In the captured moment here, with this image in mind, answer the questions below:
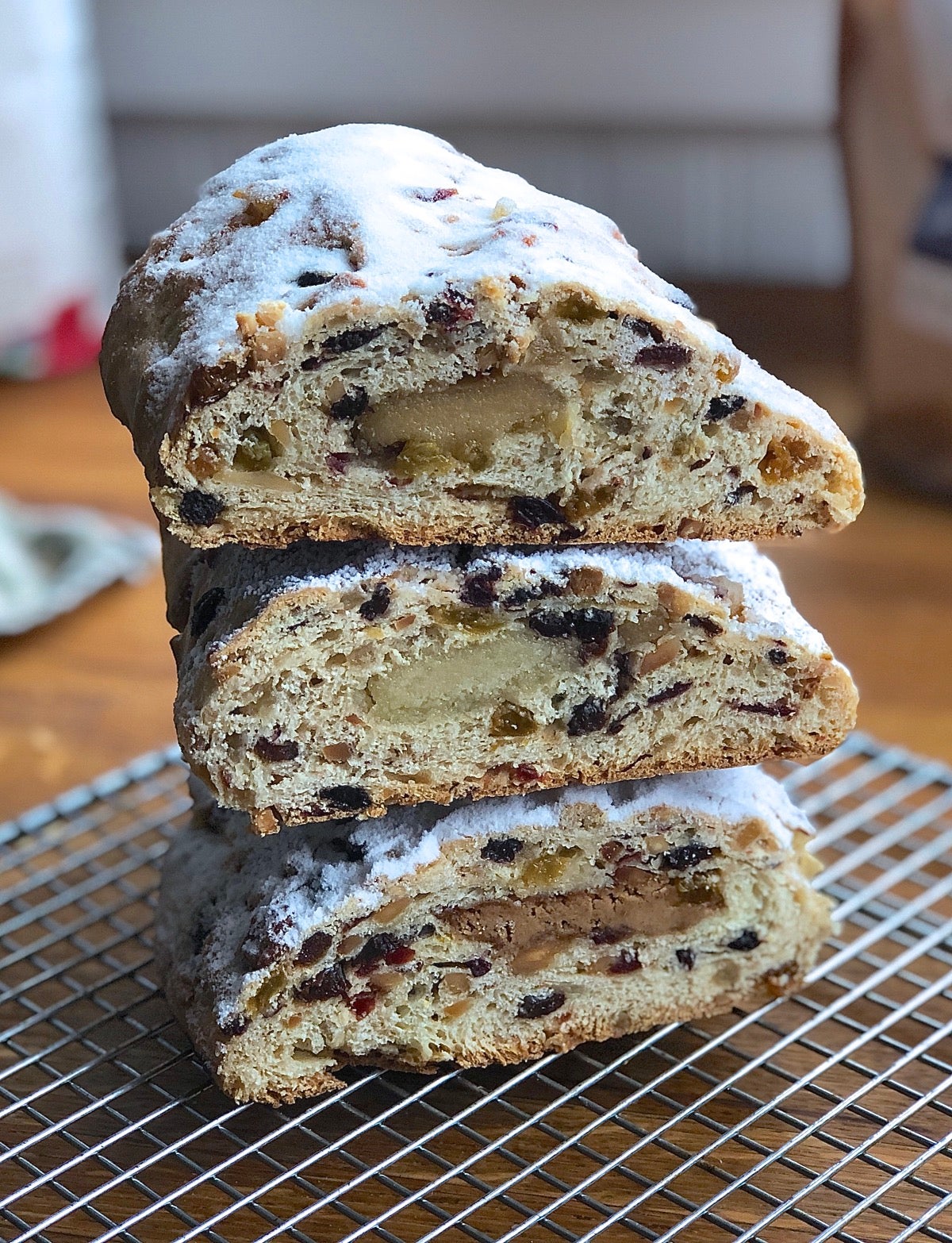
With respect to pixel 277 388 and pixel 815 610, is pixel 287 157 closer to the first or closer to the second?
pixel 277 388

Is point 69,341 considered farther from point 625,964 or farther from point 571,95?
point 625,964

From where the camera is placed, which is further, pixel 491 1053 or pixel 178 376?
pixel 491 1053

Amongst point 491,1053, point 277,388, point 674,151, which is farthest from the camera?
point 674,151

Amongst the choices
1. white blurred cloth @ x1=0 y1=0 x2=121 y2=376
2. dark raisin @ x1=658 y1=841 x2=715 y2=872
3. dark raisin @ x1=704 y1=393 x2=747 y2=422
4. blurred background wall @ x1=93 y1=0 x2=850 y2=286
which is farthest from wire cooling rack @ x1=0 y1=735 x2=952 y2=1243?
blurred background wall @ x1=93 y1=0 x2=850 y2=286

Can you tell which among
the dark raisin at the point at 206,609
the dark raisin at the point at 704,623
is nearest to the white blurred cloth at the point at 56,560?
the dark raisin at the point at 206,609

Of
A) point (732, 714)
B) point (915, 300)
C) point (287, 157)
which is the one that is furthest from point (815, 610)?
point (287, 157)

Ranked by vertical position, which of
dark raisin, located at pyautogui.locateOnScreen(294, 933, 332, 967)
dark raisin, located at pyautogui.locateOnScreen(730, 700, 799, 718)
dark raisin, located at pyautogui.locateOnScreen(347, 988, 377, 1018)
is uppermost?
dark raisin, located at pyautogui.locateOnScreen(730, 700, 799, 718)

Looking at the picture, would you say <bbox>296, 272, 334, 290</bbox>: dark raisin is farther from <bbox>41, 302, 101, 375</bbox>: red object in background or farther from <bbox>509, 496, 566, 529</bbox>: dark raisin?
<bbox>41, 302, 101, 375</bbox>: red object in background
